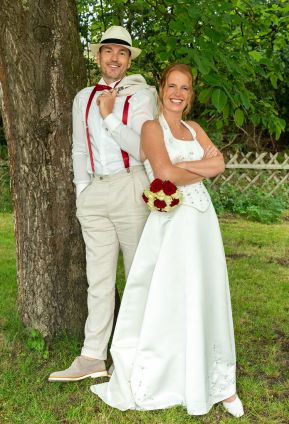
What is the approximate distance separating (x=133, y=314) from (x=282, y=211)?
7108mm

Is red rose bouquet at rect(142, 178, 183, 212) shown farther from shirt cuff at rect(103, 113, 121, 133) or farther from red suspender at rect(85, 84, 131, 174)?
shirt cuff at rect(103, 113, 121, 133)

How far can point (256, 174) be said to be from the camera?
1119cm

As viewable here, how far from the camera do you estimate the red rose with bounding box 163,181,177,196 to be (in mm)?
3170

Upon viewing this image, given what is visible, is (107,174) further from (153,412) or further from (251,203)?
(251,203)

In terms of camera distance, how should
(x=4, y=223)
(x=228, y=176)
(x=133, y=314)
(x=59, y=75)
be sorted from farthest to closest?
1. (x=228, y=176)
2. (x=4, y=223)
3. (x=59, y=75)
4. (x=133, y=314)

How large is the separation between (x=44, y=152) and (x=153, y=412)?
71.2 inches

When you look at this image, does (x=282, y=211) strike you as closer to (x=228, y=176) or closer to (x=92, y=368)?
(x=228, y=176)

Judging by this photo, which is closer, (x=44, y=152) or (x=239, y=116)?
(x=44, y=152)

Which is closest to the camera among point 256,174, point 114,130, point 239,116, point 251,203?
point 114,130

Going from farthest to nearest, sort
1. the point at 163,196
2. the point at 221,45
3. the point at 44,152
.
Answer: the point at 221,45 < the point at 44,152 < the point at 163,196

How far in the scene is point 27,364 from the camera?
13.0ft

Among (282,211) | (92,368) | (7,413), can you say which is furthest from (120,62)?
(282,211)

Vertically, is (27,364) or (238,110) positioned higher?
(238,110)

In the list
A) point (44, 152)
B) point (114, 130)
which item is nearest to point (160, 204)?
point (114, 130)
